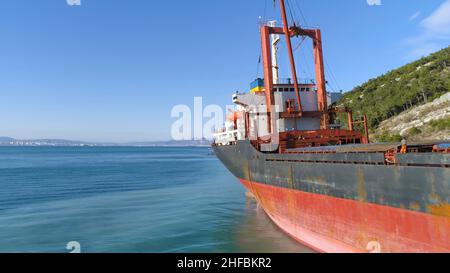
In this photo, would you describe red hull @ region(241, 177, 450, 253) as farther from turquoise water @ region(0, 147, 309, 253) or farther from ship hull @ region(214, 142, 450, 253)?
turquoise water @ region(0, 147, 309, 253)

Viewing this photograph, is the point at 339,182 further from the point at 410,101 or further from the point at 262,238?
the point at 410,101

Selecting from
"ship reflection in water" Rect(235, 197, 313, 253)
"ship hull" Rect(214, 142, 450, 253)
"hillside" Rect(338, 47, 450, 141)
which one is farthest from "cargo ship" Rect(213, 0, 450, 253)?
"hillside" Rect(338, 47, 450, 141)

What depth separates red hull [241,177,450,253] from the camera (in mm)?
8078

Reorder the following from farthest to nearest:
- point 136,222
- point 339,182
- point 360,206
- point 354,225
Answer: point 136,222 → point 339,182 → point 354,225 → point 360,206

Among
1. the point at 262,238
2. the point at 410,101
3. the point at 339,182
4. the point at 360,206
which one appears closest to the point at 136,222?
the point at 262,238

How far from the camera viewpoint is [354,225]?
10.4 metres

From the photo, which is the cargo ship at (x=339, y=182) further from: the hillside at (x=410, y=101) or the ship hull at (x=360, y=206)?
the hillside at (x=410, y=101)

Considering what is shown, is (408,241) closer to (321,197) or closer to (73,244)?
(321,197)

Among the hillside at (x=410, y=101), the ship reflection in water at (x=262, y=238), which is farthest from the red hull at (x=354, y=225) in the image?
the hillside at (x=410, y=101)

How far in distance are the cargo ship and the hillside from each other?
101 feet

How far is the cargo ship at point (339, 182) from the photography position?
8.10 meters

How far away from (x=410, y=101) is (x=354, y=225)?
6412cm
